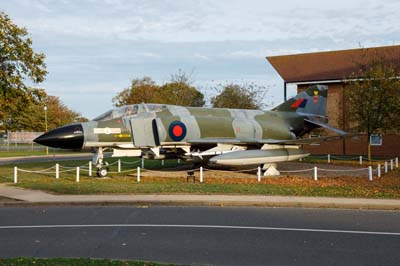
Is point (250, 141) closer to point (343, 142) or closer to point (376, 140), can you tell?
point (343, 142)

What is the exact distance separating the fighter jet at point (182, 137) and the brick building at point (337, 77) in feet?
47.9

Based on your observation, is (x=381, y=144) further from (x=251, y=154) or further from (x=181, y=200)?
(x=181, y=200)

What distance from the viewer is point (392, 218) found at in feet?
33.3

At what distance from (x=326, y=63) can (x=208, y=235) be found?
3433 cm

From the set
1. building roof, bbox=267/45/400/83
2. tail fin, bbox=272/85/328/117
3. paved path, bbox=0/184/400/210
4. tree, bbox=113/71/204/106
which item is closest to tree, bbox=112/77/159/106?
tree, bbox=113/71/204/106

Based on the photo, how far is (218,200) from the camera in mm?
12414

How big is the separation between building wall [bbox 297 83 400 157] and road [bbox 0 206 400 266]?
24.1 meters

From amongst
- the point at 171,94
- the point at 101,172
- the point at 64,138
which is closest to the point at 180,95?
the point at 171,94

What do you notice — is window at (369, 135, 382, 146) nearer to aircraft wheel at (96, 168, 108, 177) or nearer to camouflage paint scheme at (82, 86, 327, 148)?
camouflage paint scheme at (82, 86, 327, 148)

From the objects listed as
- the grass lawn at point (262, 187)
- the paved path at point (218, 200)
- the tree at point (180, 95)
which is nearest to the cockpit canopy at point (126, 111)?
the grass lawn at point (262, 187)

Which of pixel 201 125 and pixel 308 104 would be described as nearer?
pixel 201 125

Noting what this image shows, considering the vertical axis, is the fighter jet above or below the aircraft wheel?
above

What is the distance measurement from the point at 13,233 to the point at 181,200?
16.4 ft

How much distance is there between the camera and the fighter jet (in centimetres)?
1777
